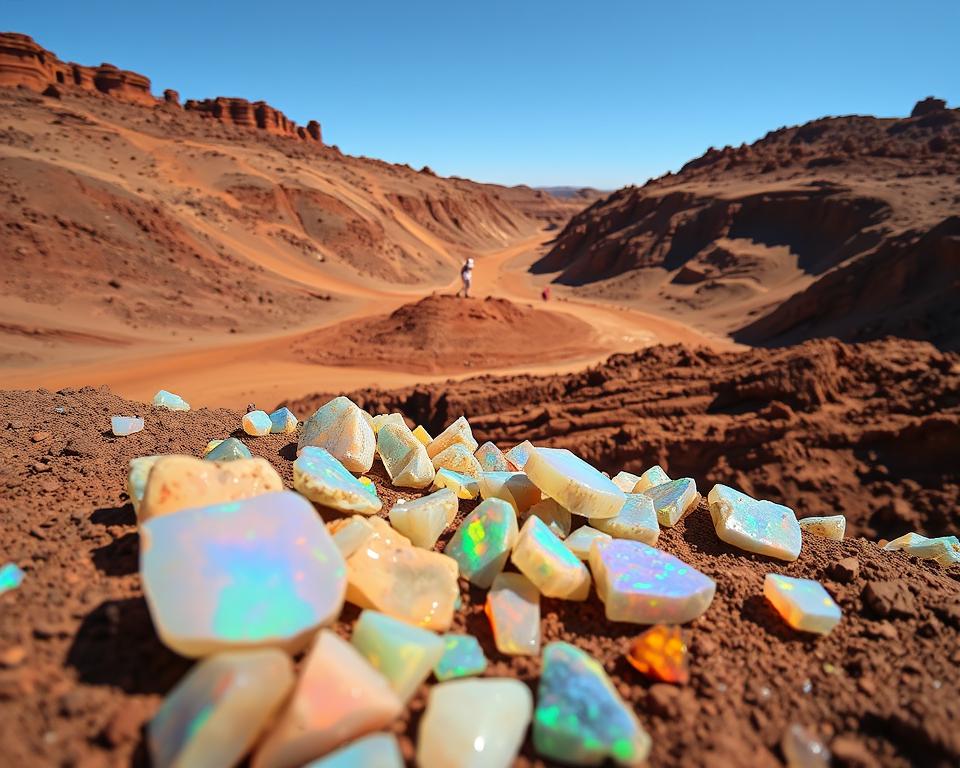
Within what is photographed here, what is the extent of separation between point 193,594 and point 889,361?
782 cm

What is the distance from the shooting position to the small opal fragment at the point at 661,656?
1.25 meters

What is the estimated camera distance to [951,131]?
115 feet

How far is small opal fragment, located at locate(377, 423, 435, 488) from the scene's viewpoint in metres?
2.30

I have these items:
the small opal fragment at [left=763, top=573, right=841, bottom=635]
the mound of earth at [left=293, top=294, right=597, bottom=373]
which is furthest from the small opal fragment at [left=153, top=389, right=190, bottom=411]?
the mound of earth at [left=293, top=294, right=597, bottom=373]

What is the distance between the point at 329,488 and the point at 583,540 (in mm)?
853

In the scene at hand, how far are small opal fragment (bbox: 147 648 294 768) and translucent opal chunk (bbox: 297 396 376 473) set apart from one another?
4.39 ft

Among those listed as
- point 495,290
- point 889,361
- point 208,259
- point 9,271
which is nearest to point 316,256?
point 208,259

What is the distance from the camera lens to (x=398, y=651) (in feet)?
3.62

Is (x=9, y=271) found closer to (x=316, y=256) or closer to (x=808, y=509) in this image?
(x=316, y=256)

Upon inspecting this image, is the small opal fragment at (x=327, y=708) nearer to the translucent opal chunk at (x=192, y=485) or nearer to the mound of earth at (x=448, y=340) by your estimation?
the translucent opal chunk at (x=192, y=485)

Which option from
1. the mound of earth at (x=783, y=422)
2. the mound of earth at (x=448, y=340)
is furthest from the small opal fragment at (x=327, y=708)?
the mound of earth at (x=448, y=340)

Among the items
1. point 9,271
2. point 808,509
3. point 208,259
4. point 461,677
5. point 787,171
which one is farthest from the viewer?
point 787,171

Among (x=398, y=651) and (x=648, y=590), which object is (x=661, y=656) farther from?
(x=398, y=651)

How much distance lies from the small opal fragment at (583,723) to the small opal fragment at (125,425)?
2.60 metres
